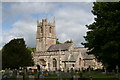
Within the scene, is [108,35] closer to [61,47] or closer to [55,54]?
[55,54]

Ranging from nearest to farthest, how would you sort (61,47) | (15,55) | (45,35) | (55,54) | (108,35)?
1. (108,35)
2. (15,55)
3. (55,54)
4. (61,47)
5. (45,35)

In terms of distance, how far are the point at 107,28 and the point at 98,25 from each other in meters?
4.04

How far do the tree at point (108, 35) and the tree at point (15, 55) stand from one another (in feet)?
109

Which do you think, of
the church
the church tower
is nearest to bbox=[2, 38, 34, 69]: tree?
the church

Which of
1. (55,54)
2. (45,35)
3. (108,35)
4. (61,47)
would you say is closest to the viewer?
(108,35)

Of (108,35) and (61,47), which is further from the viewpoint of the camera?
(61,47)

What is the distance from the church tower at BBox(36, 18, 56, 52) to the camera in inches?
3436

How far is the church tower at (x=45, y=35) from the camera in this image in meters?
87.3

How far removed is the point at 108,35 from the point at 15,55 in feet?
126

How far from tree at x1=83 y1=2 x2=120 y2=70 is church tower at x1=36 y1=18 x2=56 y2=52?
59116 millimetres

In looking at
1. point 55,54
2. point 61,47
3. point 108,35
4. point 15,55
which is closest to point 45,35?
point 61,47

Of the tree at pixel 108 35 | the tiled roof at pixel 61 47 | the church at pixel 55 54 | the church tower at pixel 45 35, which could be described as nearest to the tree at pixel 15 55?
the church at pixel 55 54

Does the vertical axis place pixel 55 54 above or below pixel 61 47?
below

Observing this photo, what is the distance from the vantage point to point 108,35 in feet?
80.3
